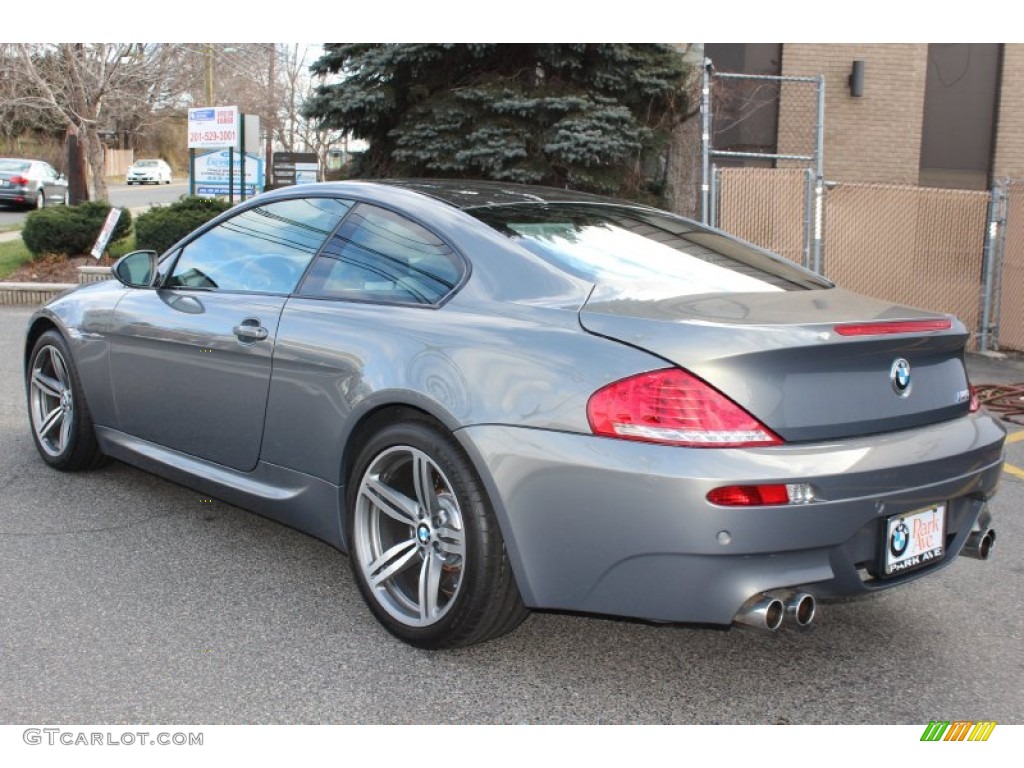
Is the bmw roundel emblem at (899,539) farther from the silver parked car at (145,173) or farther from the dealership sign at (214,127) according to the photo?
the silver parked car at (145,173)

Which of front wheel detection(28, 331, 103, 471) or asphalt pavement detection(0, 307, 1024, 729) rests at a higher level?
front wheel detection(28, 331, 103, 471)

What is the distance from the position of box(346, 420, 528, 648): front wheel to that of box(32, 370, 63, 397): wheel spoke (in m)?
2.48

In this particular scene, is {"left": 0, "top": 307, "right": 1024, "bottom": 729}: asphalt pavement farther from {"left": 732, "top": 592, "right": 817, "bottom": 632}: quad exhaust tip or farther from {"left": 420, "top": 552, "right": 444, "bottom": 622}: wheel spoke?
{"left": 732, "top": 592, "right": 817, "bottom": 632}: quad exhaust tip

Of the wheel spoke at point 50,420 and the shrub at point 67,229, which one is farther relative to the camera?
the shrub at point 67,229

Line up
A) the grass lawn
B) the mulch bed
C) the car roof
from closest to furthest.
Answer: the car roof < the mulch bed < the grass lawn

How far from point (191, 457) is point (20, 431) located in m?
2.44

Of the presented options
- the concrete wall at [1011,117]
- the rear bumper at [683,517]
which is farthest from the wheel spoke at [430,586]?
the concrete wall at [1011,117]

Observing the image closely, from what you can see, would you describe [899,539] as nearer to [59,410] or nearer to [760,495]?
[760,495]

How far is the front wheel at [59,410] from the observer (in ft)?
17.0

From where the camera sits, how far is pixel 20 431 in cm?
634

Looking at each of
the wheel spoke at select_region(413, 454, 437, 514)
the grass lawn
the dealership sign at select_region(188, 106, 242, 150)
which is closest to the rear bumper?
the wheel spoke at select_region(413, 454, 437, 514)

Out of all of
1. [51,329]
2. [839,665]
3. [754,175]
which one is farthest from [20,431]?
[754,175]

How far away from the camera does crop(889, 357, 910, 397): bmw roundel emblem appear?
317 cm
